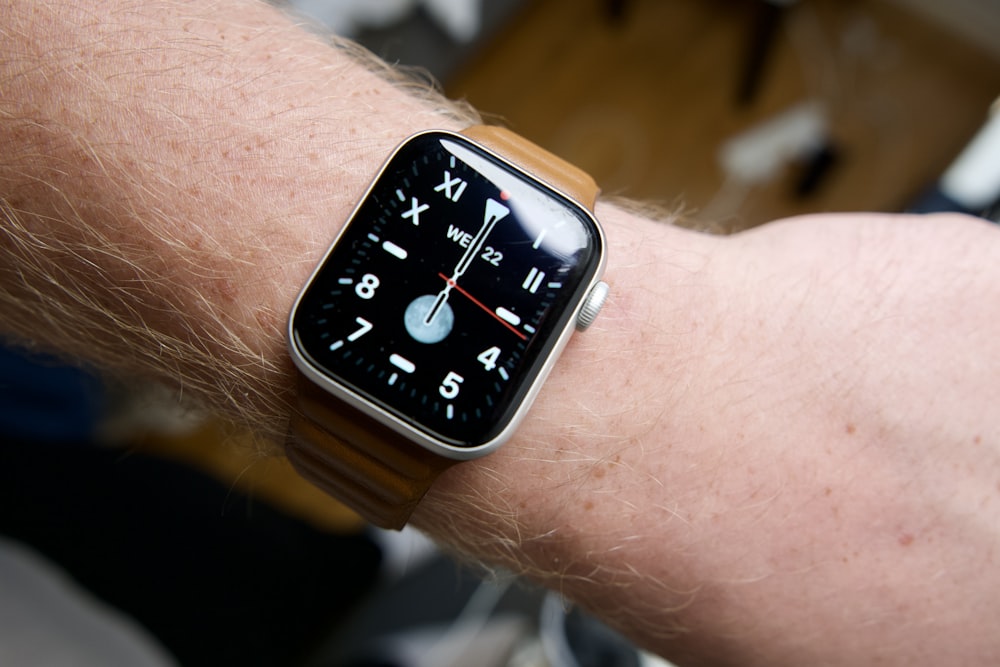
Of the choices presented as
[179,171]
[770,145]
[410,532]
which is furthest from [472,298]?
[770,145]

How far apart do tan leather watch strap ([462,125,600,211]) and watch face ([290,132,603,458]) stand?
0.10ft

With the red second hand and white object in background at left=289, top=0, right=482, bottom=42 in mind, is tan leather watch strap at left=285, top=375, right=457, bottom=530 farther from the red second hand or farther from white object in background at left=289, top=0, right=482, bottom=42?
white object in background at left=289, top=0, right=482, bottom=42

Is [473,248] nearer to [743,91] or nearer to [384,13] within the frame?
[384,13]

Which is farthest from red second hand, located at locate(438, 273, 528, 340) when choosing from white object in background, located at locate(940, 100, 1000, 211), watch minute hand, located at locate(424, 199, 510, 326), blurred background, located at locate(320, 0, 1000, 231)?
blurred background, located at locate(320, 0, 1000, 231)

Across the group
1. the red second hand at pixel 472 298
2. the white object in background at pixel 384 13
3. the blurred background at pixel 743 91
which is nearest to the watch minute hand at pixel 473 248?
the red second hand at pixel 472 298

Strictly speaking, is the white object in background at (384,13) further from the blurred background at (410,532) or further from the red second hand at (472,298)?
the red second hand at (472,298)

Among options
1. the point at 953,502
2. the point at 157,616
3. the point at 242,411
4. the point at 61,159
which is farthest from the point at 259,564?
the point at 953,502

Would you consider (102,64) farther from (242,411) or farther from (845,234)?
(845,234)

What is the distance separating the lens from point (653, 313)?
75 cm

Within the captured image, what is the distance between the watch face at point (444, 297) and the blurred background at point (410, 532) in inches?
11.8

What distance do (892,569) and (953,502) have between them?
98mm

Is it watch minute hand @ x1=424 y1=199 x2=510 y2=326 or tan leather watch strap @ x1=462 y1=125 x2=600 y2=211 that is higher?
tan leather watch strap @ x1=462 y1=125 x2=600 y2=211

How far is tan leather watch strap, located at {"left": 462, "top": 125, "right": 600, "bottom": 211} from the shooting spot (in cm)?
72

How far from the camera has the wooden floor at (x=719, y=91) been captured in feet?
7.13
